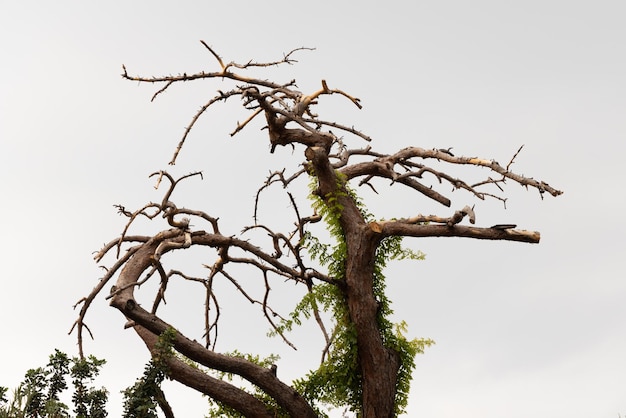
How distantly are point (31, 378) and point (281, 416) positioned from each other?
113 inches

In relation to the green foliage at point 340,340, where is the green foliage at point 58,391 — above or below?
below

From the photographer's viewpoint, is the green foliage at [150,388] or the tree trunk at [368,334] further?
the tree trunk at [368,334]

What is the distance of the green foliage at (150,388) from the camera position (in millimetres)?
8000

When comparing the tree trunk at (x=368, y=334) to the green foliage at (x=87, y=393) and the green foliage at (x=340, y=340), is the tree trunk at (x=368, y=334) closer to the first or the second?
the green foliage at (x=340, y=340)

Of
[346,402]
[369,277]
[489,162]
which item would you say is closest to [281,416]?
→ [346,402]

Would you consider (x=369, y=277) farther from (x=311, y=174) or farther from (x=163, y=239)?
(x=163, y=239)

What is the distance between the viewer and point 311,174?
10.5 meters

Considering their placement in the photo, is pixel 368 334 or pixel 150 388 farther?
pixel 368 334

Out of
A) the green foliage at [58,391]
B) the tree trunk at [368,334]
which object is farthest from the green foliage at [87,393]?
the tree trunk at [368,334]

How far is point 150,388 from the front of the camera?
27.1 feet

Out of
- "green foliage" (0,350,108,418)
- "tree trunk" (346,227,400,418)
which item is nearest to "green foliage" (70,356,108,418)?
"green foliage" (0,350,108,418)

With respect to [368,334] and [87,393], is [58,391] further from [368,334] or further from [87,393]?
[368,334]

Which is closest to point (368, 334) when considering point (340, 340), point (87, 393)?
point (340, 340)

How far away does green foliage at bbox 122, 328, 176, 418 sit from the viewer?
8000 millimetres
